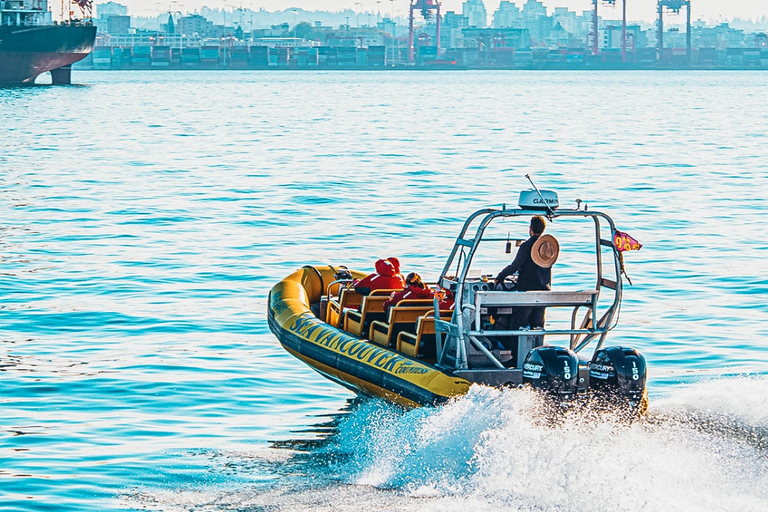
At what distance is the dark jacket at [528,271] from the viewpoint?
382 inches

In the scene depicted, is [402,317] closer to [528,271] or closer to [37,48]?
[528,271]

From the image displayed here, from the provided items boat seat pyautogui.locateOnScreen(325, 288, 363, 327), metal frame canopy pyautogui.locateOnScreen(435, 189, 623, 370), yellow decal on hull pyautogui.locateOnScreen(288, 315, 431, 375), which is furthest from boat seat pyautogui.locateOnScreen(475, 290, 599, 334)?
boat seat pyautogui.locateOnScreen(325, 288, 363, 327)

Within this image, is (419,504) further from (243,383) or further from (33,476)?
(243,383)

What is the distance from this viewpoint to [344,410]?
11.2 meters

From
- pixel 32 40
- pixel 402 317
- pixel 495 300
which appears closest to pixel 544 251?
pixel 495 300

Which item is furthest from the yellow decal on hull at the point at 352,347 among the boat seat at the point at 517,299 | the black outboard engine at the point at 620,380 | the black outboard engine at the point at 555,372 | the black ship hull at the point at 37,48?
the black ship hull at the point at 37,48

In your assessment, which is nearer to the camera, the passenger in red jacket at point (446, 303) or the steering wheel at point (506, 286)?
→ the steering wheel at point (506, 286)

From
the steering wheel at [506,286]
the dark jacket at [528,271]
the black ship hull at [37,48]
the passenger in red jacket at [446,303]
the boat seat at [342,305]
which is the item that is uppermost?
the black ship hull at [37,48]

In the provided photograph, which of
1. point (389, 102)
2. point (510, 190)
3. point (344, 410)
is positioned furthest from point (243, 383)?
point (389, 102)

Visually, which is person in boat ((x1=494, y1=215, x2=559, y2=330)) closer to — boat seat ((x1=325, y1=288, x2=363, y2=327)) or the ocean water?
the ocean water

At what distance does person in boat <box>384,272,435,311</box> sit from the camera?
10547mm

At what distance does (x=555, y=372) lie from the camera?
29.1 feet

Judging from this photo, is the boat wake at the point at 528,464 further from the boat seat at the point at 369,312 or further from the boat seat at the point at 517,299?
the boat seat at the point at 369,312

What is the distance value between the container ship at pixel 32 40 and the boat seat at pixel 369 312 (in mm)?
80757
